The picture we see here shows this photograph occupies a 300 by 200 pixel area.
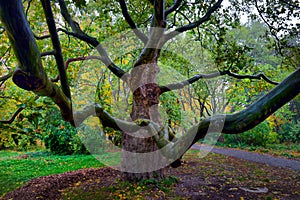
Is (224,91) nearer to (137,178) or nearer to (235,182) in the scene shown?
(235,182)

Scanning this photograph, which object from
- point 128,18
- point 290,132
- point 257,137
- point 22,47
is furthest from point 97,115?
point 290,132

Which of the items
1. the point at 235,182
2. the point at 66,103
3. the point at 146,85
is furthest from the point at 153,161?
the point at 66,103

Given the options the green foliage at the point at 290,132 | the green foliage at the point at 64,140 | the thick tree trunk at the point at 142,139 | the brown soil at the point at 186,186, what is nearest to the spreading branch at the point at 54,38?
the thick tree trunk at the point at 142,139

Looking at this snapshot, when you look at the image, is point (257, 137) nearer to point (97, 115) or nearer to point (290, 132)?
point (290, 132)

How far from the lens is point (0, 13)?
1.13 meters

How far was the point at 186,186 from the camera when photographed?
460 cm

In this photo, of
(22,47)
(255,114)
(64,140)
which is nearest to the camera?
(22,47)

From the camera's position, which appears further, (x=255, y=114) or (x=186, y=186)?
(x=186, y=186)

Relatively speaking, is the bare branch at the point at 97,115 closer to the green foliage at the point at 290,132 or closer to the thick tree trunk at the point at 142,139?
the thick tree trunk at the point at 142,139

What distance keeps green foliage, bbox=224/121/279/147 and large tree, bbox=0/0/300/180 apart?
7.46m

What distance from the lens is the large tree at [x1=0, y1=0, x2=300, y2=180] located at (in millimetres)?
1387

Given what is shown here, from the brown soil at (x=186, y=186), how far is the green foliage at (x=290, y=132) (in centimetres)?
803

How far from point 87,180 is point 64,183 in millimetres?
511

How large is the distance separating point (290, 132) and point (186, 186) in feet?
37.4
